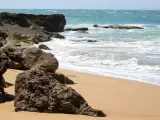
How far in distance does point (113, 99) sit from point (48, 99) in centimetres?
232

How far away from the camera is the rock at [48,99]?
6.77 m

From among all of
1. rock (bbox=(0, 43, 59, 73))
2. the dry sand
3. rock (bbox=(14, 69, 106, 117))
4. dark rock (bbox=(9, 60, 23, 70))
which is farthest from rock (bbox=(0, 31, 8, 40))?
rock (bbox=(14, 69, 106, 117))

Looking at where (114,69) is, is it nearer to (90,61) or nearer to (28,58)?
(90,61)

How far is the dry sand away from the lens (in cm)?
654

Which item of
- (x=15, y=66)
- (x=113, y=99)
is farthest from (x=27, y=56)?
(x=113, y=99)

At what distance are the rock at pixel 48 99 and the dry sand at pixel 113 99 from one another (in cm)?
22

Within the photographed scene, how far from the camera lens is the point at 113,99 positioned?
868 centimetres

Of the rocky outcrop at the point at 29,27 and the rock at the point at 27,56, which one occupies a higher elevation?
the rock at the point at 27,56

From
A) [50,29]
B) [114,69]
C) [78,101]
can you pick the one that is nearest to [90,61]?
[114,69]

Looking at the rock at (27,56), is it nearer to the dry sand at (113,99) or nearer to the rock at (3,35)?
the dry sand at (113,99)

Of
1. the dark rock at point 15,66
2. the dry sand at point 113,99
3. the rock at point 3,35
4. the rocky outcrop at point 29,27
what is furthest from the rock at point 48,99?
the rock at point 3,35

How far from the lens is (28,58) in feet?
39.8

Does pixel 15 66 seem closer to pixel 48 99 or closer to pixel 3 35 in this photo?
pixel 48 99

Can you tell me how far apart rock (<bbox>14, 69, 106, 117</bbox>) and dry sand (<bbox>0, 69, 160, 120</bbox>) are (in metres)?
0.22
